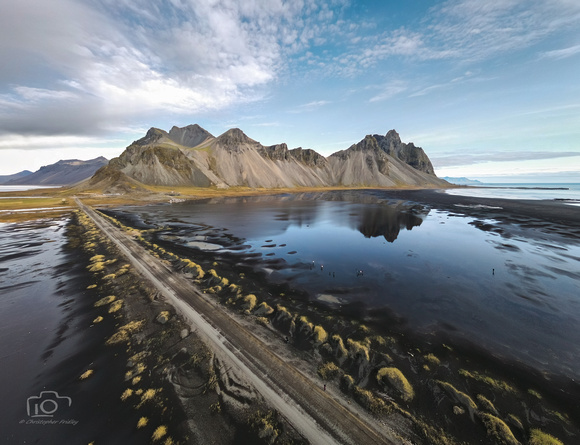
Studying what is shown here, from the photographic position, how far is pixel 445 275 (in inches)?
816

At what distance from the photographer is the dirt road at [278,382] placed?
22.9ft

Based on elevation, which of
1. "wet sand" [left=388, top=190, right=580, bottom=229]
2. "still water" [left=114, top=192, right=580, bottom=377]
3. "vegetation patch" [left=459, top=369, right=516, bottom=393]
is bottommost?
"still water" [left=114, top=192, right=580, bottom=377]

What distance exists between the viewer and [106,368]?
31.4ft

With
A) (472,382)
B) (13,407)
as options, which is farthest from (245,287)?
(472,382)

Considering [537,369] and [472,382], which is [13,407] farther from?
[537,369]

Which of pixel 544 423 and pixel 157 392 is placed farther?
pixel 157 392

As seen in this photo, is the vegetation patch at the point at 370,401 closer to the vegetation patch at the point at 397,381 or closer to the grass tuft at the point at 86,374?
the vegetation patch at the point at 397,381

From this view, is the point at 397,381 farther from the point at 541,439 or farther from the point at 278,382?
the point at 278,382

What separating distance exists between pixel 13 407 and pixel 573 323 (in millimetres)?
28822

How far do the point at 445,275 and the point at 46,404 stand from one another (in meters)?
27.3

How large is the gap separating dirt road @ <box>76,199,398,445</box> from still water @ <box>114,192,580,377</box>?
6726 mm

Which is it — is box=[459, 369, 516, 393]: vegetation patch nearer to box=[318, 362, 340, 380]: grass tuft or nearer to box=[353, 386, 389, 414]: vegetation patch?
box=[353, 386, 389, 414]: vegetation patch

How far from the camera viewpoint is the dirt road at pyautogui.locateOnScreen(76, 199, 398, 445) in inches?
275

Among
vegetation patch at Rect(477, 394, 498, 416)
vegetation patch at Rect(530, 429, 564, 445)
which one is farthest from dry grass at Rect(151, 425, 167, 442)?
vegetation patch at Rect(530, 429, 564, 445)
